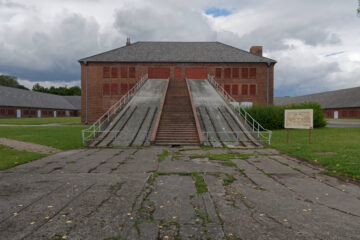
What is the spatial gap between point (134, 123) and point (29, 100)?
5542cm

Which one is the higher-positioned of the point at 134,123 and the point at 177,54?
the point at 177,54

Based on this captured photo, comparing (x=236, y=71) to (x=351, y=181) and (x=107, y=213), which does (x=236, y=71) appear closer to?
(x=351, y=181)

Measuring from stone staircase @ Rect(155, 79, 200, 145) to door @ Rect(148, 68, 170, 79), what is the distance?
8.84 m

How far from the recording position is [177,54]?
32.9 m

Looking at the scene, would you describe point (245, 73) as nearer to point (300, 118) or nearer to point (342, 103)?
point (300, 118)

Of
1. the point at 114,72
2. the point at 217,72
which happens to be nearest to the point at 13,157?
the point at 114,72

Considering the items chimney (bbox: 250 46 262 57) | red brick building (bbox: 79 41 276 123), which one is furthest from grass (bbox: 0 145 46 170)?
chimney (bbox: 250 46 262 57)

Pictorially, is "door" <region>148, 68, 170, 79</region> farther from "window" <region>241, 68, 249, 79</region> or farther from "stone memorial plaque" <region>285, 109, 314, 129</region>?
"stone memorial plaque" <region>285, 109, 314, 129</region>

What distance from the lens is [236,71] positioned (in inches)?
1222

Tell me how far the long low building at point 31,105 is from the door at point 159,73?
40.4 m

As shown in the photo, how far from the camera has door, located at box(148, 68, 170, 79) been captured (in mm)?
31406

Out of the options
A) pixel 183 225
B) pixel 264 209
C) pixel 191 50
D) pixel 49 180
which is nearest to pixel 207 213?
pixel 183 225

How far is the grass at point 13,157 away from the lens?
8.44 meters

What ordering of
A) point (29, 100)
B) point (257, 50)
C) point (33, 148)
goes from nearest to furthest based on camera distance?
point (33, 148), point (257, 50), point (29, 100)
